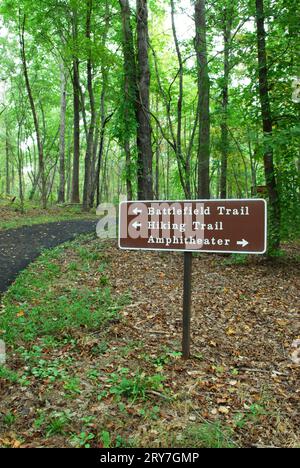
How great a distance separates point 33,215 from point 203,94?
9.98 meters

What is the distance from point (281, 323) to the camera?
21.0 ft

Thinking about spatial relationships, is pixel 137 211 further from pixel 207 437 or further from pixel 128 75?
pixel 128 75

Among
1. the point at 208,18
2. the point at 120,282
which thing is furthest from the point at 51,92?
the point at 120,282

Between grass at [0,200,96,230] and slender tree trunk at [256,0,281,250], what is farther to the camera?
grass at [0,200,96,230]

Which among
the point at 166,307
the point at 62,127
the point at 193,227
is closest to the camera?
the point at 193,227

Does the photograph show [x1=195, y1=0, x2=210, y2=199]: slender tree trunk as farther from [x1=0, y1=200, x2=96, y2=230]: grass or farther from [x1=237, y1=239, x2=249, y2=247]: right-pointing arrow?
[x1=0, y1=200, x2=96, y2=230]: grass

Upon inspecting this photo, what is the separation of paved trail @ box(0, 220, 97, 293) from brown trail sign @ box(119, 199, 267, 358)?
3686mm

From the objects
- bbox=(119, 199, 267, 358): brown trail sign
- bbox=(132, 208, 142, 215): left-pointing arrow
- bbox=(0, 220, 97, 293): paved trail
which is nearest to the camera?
bbox=(119, 199, 267, 358): brown trail sign

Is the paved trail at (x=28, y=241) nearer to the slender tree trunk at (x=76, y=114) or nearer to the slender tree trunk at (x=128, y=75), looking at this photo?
the slender tree trunk at (x=128, y=75)

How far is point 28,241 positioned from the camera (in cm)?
1112

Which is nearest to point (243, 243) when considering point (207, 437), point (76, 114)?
point (207, 437)

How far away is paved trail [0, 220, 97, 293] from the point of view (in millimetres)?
8397

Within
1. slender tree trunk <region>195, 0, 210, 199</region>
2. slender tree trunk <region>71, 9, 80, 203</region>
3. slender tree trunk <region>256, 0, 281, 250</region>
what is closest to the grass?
slender tree trunk <region>71, 9, 80, 203</region>
